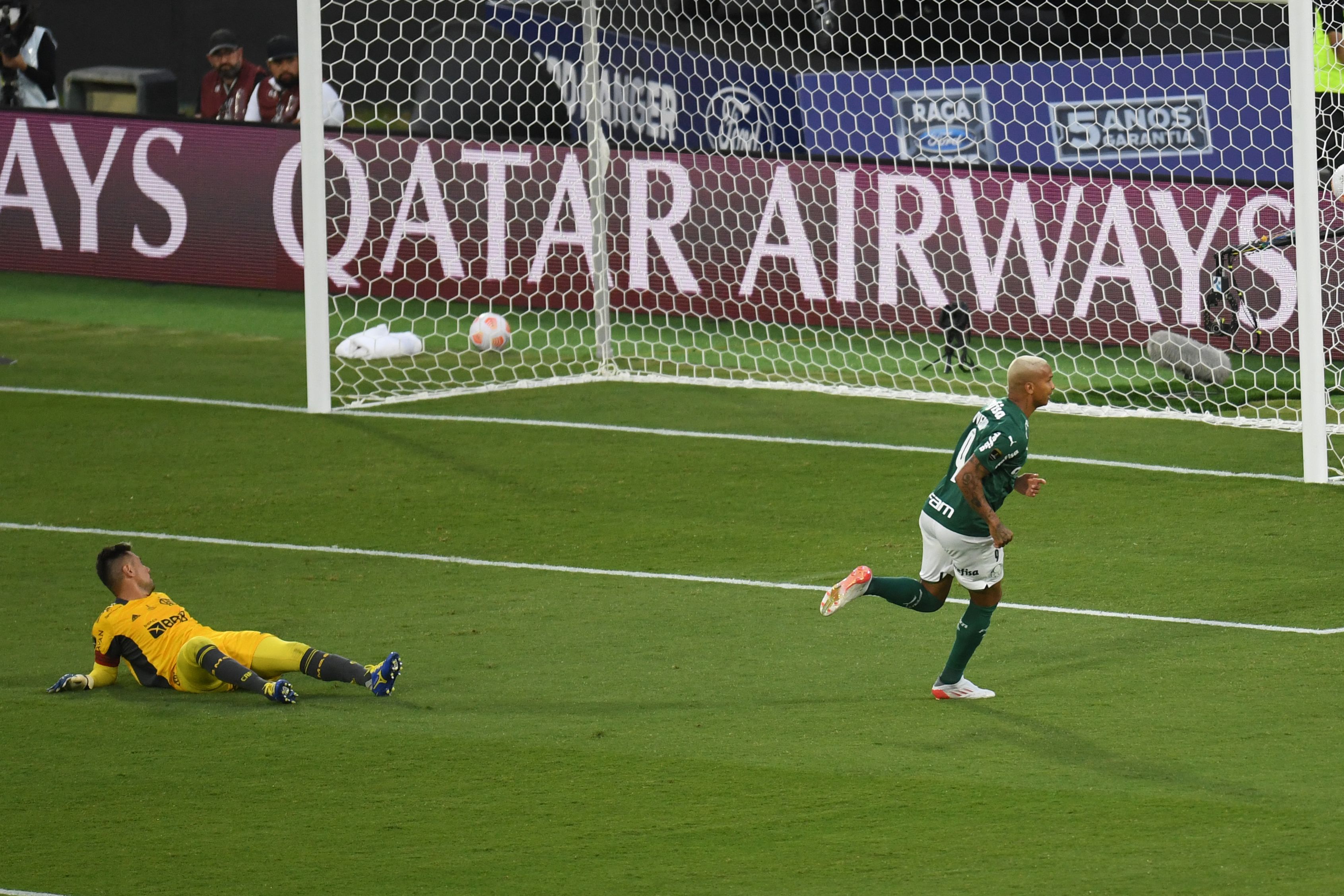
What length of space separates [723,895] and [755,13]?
11678 millimetres

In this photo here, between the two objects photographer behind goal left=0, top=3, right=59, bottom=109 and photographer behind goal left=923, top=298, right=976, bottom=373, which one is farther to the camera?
photographer behind goal left=0, top=3, right=59, bottom=109

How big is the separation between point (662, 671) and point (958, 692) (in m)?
1.23

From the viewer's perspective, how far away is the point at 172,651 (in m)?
7.69

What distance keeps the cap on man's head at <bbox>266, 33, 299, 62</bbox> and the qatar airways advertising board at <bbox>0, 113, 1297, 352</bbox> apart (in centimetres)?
88

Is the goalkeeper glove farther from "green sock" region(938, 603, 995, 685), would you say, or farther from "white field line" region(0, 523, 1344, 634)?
"green sock" region(938, 603, 995, 685)

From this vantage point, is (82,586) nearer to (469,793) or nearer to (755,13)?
(469,793)

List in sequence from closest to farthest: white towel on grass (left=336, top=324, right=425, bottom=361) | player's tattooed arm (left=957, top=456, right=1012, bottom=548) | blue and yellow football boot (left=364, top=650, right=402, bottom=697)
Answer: player's tattooed arm (left=957, top=456, right=1012, bottom=548) < blue and yellow football boot (left=364, top=650, right=402, bottom=697) < white towel on grass (left=336, top=324, right=425, bottom=361)

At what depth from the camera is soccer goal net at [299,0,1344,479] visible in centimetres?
1343

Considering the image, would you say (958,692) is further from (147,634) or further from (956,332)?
(956,332)

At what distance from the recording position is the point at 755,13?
1609 cm

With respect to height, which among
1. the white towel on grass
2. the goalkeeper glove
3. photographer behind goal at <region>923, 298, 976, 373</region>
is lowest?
the goalkeeper glove

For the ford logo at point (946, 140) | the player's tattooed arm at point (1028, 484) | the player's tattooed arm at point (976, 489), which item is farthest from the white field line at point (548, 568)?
the ford logo at point (946, 140)

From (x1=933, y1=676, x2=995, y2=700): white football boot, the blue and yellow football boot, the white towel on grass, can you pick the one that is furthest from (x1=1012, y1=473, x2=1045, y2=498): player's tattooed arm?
the white towel on grass

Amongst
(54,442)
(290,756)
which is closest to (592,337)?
(54,442)
